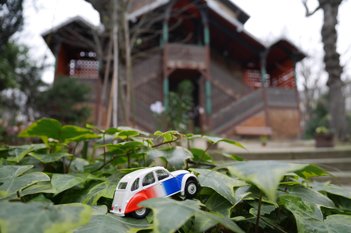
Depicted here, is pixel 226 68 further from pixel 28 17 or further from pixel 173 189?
pixel 173 189

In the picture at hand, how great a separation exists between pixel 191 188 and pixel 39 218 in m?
0.50

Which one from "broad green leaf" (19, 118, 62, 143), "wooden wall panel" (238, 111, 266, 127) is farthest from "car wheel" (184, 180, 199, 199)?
"wooden wall panel" (238, 111, 266, 127)

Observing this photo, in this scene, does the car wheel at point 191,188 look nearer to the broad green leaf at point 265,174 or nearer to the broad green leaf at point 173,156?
the broad green leaf at point 173,156

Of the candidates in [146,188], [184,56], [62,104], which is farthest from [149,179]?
[184,56]

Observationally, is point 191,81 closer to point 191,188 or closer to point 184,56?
point 184,56

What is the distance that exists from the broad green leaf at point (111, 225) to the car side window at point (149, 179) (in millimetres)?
119

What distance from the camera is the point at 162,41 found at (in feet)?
36.2

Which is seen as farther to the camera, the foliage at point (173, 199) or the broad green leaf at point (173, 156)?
the broad green leaf at point (173, 156)

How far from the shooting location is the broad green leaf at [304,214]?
2.49 feet

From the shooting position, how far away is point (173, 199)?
779 mm

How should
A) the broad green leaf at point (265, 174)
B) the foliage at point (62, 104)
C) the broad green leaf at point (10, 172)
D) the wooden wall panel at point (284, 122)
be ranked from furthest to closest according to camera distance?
1. the wooden wall panel at point (284, 122)
2. the foliage at point (62, 104)
3. the broad green leaf at point (10, 172)
4. the broad green leaf at point (265, 174)

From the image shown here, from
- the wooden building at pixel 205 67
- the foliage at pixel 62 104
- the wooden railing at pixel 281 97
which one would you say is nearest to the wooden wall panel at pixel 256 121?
the wooden building at pixel 205 67

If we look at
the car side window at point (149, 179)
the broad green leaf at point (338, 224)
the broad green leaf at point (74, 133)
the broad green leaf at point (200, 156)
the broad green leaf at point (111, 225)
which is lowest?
the broad green leaf at point (338, 224)

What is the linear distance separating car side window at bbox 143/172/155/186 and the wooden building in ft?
29.0
